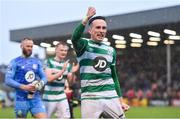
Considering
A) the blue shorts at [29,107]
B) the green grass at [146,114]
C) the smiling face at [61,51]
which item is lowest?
the green grass at [146,114]

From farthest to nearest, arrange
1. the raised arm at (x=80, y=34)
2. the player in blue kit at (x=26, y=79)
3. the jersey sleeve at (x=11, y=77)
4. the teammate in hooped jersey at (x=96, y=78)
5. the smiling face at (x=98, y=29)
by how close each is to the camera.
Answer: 1. the player in blue kit at (x=26, y=79)
2. the jersey sleeve at (x=11, y=77)
3. the teammate in hooped jersey at (x=96, y=78)
4. the smiling face at (x=98, y=29)
5. the raised arm at (x=80, y=34)

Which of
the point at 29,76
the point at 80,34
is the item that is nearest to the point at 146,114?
the point at 29,76

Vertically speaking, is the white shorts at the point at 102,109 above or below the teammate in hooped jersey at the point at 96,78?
below

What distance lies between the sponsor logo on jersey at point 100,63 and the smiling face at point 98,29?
0.29 metres

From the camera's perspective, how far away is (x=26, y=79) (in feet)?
37.8

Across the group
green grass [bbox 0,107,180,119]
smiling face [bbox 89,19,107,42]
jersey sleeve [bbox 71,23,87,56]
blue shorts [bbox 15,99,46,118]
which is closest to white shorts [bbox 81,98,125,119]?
jersey sleeve [bbox 71,23,87,56]

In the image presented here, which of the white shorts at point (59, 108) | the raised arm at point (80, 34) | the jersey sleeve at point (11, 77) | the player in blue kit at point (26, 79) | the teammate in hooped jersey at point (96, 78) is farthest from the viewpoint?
the white shorts at point (59, 108)

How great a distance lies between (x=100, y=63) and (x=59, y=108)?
204 inches

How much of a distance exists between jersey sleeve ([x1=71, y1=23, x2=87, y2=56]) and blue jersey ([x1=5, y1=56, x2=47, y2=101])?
2.82 metres

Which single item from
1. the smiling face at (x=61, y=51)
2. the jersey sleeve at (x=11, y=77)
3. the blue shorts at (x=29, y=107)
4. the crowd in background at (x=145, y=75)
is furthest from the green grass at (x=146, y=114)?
the jersey sleeve at (x=11, y=77)

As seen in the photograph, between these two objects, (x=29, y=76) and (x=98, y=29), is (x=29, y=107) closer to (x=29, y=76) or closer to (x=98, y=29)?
(x=29, y=76)

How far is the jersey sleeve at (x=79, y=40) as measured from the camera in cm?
855

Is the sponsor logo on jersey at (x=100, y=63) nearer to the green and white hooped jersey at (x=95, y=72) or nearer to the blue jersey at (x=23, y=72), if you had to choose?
the green and white hooped jersey at (x=95, y=72)

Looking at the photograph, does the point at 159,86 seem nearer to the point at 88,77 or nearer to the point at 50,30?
the point at 50,30
